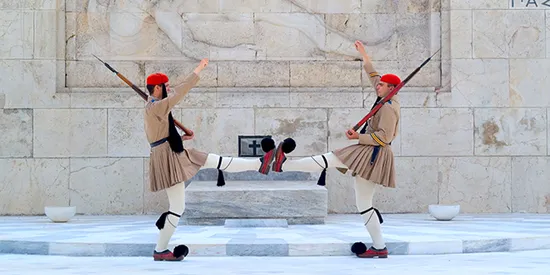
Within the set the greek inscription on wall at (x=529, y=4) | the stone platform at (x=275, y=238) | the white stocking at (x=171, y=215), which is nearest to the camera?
the white stocking at (x=171, y=215)

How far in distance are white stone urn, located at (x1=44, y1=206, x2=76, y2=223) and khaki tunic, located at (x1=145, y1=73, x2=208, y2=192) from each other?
404 cm

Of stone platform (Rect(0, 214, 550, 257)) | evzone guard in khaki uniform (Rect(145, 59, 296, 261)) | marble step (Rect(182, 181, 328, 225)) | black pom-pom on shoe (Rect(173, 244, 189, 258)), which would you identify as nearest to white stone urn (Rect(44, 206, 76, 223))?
stone platform (Rect(0, 214, 550, 257))

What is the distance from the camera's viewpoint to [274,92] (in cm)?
1302

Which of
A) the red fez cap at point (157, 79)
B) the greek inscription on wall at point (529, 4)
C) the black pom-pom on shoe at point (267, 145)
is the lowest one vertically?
the black pom-pom on shoe at point (267, 145)

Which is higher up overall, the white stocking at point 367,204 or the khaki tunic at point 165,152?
the khaki tunic at point 165,152

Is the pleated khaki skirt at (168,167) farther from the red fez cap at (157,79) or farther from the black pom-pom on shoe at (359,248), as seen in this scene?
the black pom-pom on shoe at (359,248)

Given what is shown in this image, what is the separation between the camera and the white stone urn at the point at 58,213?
11367 millimetres

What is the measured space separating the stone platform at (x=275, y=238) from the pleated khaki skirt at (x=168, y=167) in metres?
0.90

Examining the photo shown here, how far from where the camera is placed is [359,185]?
790 cm

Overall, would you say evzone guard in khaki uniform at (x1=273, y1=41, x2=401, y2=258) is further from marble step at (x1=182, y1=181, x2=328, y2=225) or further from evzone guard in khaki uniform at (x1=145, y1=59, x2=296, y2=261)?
marble step at (x1=182, y1=181, x2=328, y2=225)

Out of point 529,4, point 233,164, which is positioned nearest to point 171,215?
point 233,164

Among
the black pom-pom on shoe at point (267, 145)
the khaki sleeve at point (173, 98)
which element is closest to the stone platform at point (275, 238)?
A: the black pom-pom on shoe at point (267, 145)

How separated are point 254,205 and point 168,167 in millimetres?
3129

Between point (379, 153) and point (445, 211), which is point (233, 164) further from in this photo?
point (445, 211)
